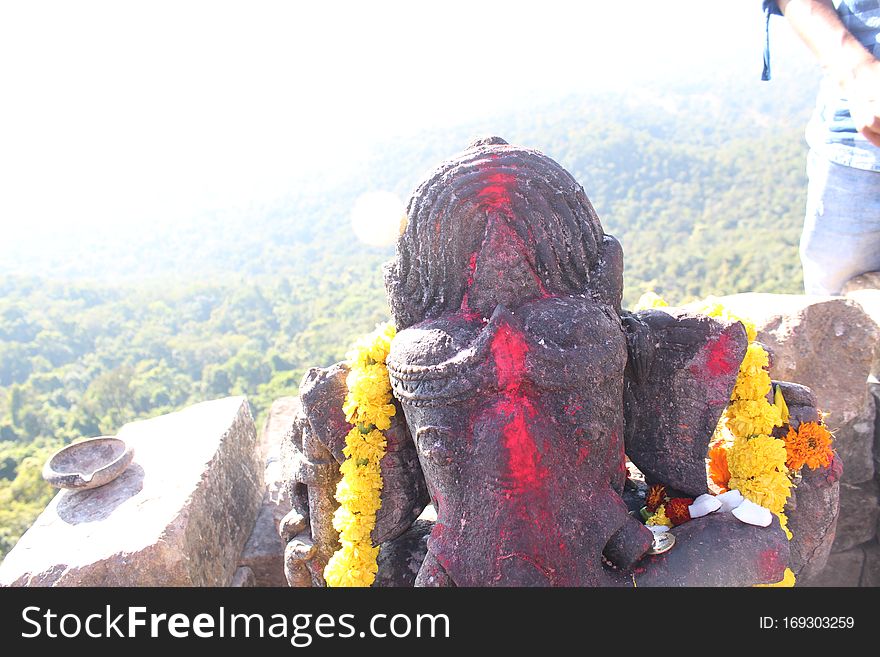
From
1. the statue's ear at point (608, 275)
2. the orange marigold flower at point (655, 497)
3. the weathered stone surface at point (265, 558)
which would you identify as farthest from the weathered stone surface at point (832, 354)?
the weathered stone surface at point (265, 558)

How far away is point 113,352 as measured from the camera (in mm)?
31000

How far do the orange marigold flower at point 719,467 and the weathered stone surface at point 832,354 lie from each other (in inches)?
41.6

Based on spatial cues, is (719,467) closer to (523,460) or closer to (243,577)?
(523,460)

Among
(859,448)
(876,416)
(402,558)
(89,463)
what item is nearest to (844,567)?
(859,448)

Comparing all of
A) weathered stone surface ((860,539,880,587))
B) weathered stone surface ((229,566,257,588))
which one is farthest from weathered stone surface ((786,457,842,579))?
weathered stone surface ((229,566,257,588))

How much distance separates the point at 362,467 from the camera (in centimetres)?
221

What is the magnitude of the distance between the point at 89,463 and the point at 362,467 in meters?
2.05

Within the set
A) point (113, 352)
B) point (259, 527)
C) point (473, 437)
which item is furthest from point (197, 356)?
point (473, 437)

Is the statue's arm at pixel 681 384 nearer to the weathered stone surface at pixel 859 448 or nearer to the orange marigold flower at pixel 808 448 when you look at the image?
the orange marigold flower at pixel 808 448

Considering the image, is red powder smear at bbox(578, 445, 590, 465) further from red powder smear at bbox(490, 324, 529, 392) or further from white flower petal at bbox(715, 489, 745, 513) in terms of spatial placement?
white flower petal at bbox(715, 489, 745, 513)

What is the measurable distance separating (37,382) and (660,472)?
2979cm

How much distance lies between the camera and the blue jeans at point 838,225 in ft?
10.7

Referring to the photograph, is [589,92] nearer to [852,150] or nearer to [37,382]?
[37,382]

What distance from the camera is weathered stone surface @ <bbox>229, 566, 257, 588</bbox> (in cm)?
322
